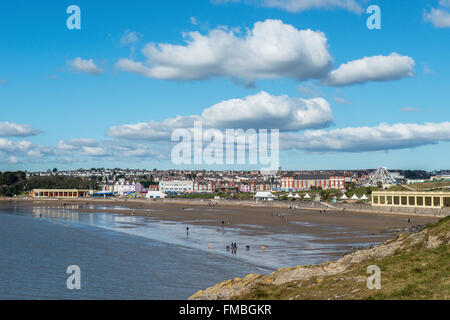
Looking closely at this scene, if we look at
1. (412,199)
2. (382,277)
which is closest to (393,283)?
(382,277)

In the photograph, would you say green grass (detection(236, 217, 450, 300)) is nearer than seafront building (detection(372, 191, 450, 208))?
Yes

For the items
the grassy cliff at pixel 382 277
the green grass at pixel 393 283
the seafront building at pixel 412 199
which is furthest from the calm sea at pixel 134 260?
the seafront building at pixel 412 199

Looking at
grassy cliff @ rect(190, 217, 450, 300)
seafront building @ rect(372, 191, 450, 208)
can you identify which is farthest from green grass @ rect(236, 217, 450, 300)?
seafront building @ rect(372, 191, 450, 208)

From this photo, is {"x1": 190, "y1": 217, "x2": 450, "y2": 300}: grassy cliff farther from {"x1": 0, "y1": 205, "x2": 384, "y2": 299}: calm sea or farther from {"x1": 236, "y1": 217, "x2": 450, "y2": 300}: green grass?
{"x1": 0, "y1": 205, "x2": 384, "y2": 299}: calm sea

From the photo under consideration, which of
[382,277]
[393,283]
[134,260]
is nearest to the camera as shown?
[393,283]

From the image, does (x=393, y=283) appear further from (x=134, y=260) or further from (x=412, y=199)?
(x=412, y=199)

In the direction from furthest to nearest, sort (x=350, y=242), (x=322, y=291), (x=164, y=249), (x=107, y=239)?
(x=107, y=239), (x=350, y=242), (x=164, y=249), (x=322, y=291)
